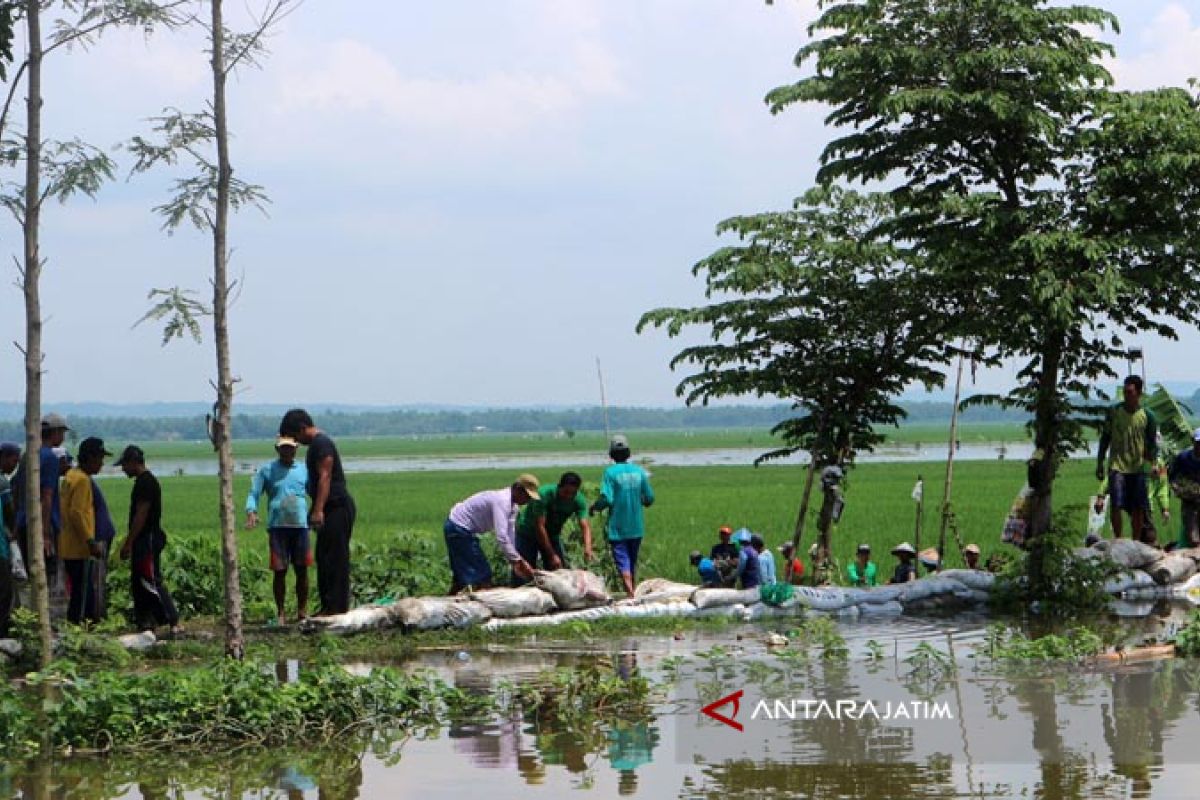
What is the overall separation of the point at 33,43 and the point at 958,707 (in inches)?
263

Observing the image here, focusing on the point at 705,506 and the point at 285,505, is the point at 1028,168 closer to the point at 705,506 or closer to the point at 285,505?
the point at 285,505

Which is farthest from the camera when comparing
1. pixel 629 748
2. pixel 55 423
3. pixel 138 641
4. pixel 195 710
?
pixel 55 423

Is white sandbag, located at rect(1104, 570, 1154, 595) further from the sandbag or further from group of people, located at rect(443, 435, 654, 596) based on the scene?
the sandbag

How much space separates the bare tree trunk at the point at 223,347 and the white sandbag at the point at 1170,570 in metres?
8.96

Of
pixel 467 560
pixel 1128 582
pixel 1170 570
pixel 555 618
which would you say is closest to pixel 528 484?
pixel 467 560

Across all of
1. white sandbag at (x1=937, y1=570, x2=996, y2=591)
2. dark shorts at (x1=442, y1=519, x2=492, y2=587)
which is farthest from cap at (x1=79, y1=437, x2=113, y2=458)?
white sandbag at (x1=937, y1=570, x2=996, y2=591)

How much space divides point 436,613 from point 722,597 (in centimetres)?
249

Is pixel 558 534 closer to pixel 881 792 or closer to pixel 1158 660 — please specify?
pixel 1158 660

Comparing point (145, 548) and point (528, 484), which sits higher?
point (528, 484)

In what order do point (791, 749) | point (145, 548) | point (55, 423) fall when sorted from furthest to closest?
point (145, 548), point (55, 423), point (791, 749)

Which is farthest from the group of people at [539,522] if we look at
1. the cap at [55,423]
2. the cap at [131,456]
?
the cap at [55,423]

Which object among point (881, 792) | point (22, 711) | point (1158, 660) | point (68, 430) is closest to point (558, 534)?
point (68, 430)

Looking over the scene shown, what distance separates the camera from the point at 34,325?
10359 mm

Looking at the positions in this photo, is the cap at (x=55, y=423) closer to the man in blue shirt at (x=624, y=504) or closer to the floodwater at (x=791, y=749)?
the floodwater at (x=791, y=749)
